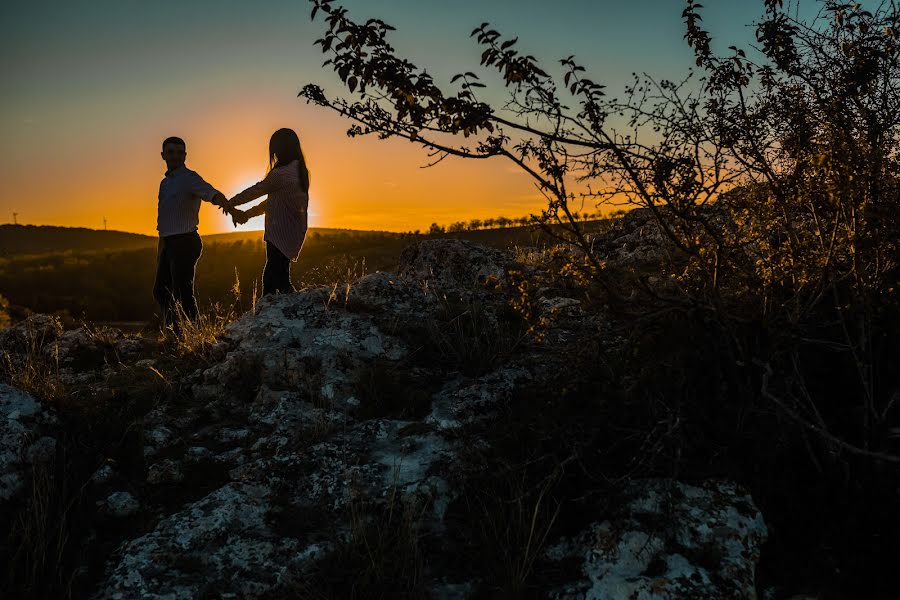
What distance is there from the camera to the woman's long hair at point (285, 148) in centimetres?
635

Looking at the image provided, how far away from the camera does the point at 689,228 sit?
9.23ft

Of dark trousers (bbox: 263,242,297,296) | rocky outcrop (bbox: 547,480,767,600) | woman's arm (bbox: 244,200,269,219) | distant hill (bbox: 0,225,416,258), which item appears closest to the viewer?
rocky outcrop (bbox: 547,480,767,600)

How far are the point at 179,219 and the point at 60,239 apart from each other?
302ft

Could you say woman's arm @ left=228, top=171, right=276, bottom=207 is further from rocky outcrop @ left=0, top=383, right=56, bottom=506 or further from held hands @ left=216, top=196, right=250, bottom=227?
rocky outcrop @ left=0, top=383, right=56, bottom=506

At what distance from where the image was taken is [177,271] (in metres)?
7.03

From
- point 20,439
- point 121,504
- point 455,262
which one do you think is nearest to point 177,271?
point 455,262

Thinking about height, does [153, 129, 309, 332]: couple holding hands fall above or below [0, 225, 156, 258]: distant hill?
below

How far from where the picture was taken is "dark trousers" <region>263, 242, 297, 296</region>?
6453 millimetres

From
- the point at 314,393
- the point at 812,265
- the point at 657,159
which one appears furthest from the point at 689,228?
the point at 314,393

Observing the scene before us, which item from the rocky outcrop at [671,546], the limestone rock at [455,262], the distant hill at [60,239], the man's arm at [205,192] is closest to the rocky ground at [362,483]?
the rocky outcrop at [671,546]

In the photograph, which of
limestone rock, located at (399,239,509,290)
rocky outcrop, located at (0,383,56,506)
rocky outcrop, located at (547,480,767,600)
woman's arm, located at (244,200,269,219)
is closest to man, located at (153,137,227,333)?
woman's arm, located at (244,200,269,219)

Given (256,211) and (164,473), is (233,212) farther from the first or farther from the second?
(164,473)

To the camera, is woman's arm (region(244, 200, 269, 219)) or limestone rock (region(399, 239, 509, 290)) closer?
limestone rock (region(399, 239, 509, 290))

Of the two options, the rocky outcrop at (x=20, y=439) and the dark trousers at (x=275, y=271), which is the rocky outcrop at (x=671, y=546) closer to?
the rocky outcrop at (x=20, y=439)
